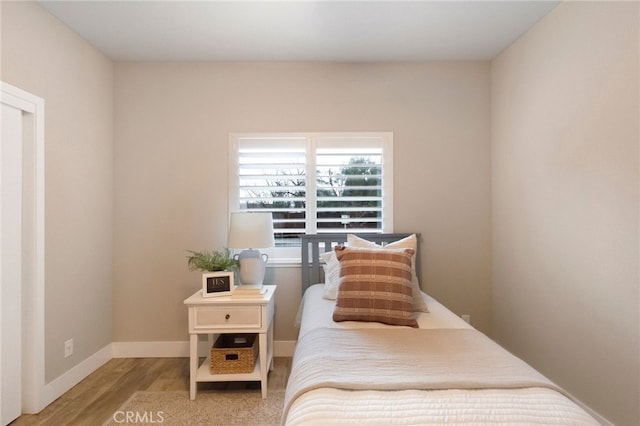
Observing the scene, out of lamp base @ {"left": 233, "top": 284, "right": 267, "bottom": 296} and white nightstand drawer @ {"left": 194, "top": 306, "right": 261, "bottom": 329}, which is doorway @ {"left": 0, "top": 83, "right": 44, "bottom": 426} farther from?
lamp base @ {"left": 233, "top": 284, "right": 267, "bottom": 296}

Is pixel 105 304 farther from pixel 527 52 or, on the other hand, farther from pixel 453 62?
pixel 527 52

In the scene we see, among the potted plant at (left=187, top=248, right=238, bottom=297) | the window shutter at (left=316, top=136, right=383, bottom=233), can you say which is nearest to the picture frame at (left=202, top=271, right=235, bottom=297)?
the potted plant at (left=187, top=248, right=238, bottom=297)

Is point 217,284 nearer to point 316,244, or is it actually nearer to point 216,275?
point 216,275

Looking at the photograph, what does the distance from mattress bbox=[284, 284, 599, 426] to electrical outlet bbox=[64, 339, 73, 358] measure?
6.97ft

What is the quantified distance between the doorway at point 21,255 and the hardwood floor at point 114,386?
139 mm

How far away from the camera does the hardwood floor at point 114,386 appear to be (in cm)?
216

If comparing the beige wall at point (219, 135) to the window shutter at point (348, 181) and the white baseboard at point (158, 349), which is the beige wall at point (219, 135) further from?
the window shutter at point (348, 181)

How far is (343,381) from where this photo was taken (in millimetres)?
1286

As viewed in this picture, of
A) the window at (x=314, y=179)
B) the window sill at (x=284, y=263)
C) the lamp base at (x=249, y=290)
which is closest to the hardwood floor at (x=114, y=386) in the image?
the lamp base at (x=249, y=290)

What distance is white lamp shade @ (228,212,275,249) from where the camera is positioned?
8.41 ft

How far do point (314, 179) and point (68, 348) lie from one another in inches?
89.0

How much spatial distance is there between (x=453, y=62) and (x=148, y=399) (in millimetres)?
3573

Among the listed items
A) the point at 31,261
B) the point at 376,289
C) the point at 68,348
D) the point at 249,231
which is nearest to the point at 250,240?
the point at 249,231

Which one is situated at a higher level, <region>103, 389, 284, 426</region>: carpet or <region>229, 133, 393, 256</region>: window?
<region>229, 133, 393, 256</region>: window
